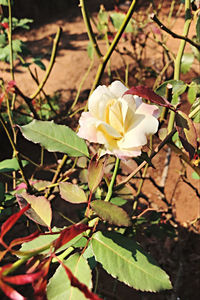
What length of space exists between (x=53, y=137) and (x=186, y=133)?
26cm

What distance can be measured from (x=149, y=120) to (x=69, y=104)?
218 centimetres

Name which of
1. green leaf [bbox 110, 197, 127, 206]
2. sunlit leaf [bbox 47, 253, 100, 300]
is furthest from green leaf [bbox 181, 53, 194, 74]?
sunlit leaf [bbox 47, 253, 100, 300]

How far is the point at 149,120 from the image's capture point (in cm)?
46

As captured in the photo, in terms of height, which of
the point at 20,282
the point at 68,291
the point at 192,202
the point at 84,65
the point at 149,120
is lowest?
the point at 192,202

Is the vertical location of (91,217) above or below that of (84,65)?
above

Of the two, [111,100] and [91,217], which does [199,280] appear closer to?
[91,217]

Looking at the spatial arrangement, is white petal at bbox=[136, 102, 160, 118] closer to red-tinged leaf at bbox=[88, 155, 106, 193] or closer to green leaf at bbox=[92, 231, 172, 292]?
red-tinged leaf at bbox=[88, 155, 106, 193]

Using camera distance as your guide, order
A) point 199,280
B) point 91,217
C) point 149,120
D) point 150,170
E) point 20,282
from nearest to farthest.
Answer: point 20,282, point 149,120, point 91,217, point 199,280, point 150,170

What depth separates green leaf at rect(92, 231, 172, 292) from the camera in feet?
1.71

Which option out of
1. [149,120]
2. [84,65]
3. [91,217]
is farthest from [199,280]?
[84,65]

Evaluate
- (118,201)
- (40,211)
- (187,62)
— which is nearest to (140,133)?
(40,211)

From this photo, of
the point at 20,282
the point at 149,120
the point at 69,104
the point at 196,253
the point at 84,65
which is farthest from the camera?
the point at 84,65

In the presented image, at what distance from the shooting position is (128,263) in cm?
55

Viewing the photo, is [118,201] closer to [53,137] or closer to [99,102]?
[53,137]
